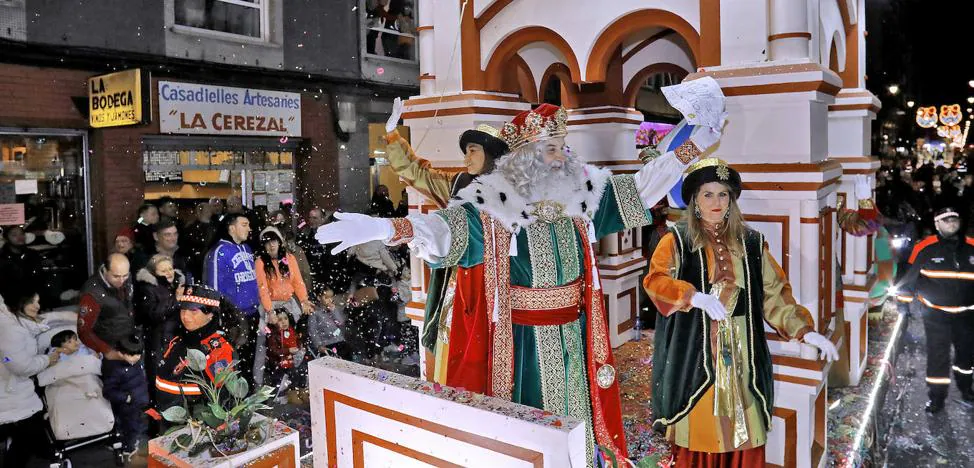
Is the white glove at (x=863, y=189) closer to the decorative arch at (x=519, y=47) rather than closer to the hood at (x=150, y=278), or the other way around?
the decorative arch at (x=519, y=47)

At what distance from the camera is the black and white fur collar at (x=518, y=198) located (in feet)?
10.7

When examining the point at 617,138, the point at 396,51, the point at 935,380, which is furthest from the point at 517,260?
the point at 396,51

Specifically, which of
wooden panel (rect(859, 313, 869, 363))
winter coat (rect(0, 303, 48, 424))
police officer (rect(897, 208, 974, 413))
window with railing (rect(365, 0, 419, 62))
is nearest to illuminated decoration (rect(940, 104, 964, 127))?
window with railing (rect(365, 0, 419, 62))

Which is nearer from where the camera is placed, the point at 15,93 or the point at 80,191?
the point at 15,93

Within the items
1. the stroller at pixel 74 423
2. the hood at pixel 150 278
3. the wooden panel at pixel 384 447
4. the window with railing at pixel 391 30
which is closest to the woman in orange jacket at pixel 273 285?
the hood at pixel 150 278

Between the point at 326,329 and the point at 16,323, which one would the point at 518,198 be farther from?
the point at 326,329

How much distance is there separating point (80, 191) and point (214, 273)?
3970 millimetres

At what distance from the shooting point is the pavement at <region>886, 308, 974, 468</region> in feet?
16.8

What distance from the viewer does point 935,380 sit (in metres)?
6.12

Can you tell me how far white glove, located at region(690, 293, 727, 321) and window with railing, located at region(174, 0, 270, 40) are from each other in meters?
8.81

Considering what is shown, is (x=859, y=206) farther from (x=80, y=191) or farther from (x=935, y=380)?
(x=80, y=191)

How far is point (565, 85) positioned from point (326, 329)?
3.28 m

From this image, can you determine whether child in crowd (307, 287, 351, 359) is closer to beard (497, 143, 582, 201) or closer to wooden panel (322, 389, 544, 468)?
beard (497, 143, 582, 201)

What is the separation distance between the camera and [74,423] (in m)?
5.14
